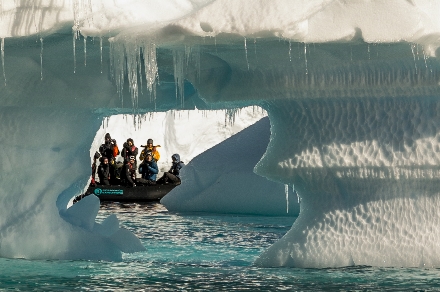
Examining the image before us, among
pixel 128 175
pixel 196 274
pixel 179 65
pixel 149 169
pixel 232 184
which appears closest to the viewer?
pixel 179 65

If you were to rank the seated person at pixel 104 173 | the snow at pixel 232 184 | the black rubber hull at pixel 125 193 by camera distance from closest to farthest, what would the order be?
1. the snow at pixel 232 184
2. the black rubber hull at pixel 125 193
3. the seated person at pixel 104 173

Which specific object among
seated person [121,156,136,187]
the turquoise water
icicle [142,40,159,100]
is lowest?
the turquoise water

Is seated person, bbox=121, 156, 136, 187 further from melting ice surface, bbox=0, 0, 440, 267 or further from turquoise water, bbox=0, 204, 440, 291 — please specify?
melting ice surface, bbox=0, 0, 440, 267

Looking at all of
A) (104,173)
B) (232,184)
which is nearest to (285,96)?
(232,184)

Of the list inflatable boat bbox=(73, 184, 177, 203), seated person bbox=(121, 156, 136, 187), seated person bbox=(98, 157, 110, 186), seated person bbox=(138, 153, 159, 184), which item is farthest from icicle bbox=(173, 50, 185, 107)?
seated person bbox=(138, 153, 159, 184)

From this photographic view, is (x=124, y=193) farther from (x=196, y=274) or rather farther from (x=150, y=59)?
(x=150, y=59)

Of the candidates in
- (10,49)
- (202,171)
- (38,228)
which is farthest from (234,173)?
(10,49)

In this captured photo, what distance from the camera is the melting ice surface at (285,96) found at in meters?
6.62

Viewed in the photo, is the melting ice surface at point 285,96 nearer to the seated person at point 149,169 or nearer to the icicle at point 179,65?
the icicle at point 179,65

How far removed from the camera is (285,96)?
7.62 m

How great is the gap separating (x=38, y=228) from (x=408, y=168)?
3355 mm

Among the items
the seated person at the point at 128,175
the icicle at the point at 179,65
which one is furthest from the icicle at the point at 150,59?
the seated person at the point at 128,175

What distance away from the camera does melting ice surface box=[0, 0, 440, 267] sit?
21.7 ft

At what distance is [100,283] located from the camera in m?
6.95
